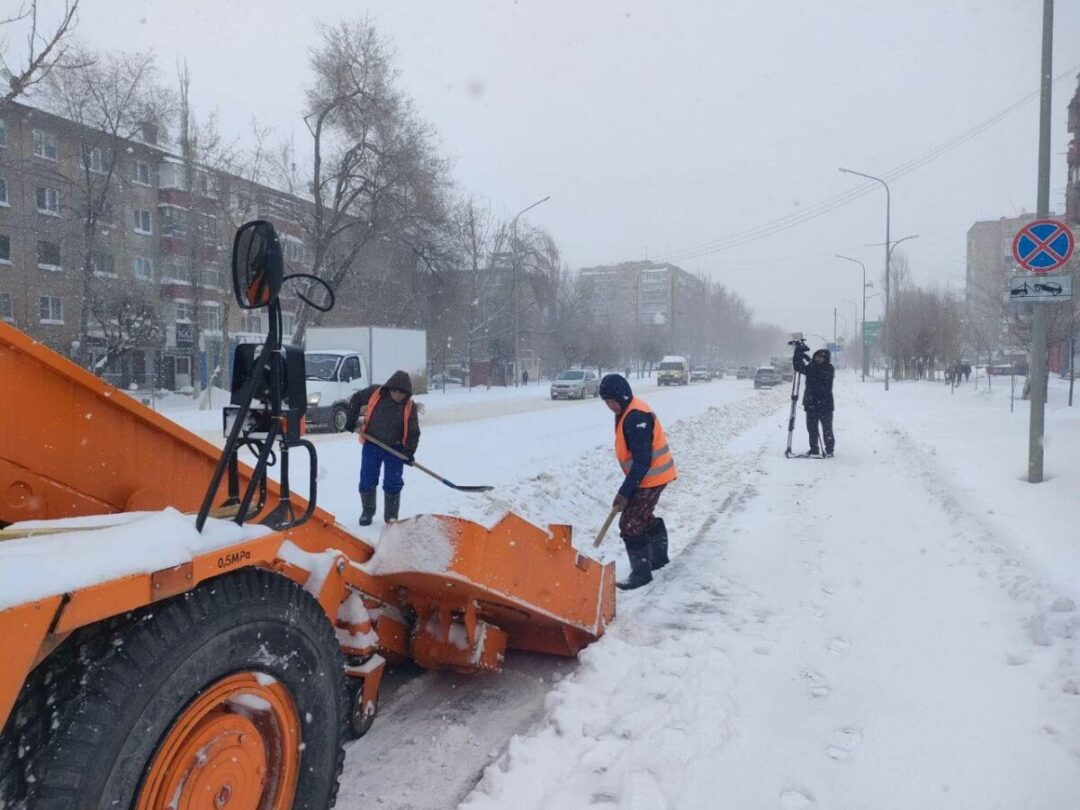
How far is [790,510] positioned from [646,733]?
581cm

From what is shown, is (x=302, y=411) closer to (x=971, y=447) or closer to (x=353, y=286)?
(x=971, y=447)

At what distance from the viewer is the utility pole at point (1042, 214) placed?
912 centimetres

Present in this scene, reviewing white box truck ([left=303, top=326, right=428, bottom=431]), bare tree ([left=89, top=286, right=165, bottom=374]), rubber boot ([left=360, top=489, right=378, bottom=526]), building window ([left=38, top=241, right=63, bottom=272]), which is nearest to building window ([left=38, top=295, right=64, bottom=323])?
building window ([left=38, top=241, right=63, bottom=272])

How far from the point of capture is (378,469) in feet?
24.8

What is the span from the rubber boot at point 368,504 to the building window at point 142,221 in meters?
39.1

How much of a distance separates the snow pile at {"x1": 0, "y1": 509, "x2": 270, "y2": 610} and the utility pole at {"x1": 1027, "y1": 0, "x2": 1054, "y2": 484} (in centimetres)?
927

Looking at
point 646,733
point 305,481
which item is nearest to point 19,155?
point 305,481

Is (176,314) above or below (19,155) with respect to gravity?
below

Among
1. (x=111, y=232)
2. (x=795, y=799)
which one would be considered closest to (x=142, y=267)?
(x=111, y=232)

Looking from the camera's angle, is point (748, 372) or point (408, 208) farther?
point (748, 372)

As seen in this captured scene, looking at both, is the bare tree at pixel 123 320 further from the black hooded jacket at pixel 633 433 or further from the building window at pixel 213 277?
the black hooded jacket at pixel 633 433

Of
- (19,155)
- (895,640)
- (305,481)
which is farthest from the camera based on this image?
(19,155)

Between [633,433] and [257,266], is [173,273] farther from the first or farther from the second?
[257,266]

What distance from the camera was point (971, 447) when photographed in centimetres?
1269
